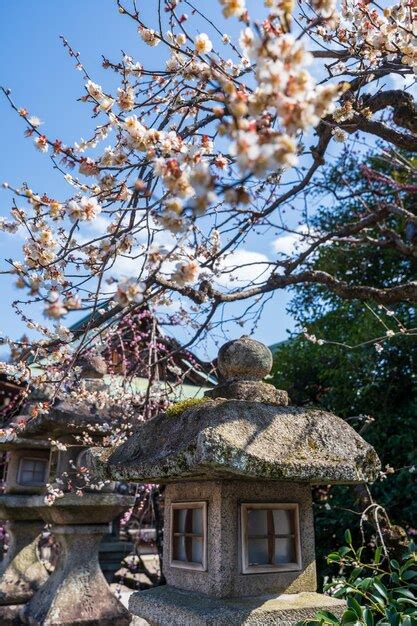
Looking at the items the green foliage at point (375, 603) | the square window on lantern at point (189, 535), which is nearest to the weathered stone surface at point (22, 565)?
the square window on lantern at point (189, 535)

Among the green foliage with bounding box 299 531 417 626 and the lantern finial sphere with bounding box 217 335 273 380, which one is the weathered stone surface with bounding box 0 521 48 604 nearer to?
the green foliage with bounding box 299 531 417 626

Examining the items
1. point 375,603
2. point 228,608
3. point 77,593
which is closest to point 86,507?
point 77,593

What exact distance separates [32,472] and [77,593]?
3.94 ft

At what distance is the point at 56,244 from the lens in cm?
258

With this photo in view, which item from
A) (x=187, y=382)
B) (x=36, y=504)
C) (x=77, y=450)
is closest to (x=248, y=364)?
(x=77, y=450)

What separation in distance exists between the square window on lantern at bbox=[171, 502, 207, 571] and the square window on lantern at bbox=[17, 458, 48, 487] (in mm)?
2311

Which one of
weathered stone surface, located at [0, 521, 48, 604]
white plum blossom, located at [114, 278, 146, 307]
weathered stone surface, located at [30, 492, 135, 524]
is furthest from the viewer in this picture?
weathered stone surface, located at [0, 521, 48, 604]

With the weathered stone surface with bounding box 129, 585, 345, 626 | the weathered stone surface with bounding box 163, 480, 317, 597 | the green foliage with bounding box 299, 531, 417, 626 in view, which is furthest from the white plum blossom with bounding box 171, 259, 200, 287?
the green foliage with bounding box 299, 531, 417, 626

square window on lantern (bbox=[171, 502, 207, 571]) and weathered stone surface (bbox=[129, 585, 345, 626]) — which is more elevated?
square window on lantern (bbox=[171, 502, 207, 571])

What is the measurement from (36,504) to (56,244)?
8.34 feet

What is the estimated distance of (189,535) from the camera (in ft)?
8.55

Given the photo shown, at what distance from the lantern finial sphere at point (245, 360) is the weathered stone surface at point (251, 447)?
32 centimetres

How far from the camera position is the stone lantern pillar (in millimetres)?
4426

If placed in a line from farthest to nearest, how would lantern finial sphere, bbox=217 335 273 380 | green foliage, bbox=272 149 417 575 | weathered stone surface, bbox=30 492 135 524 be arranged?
green foliage, bbox=272 149 417 575, weathered stone surface, bbox=30 492 135 524, lantern finial sphere, bbox=217 335 273 380
